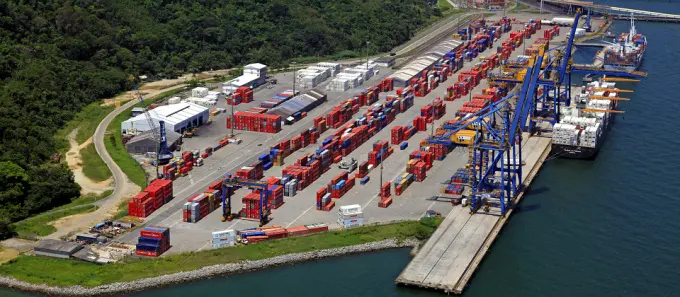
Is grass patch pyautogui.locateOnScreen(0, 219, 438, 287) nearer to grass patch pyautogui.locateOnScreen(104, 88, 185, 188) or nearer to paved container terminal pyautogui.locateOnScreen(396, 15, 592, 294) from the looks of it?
paved container terminal pyautogui.locateOnScreen(396, 15, 592, 294)

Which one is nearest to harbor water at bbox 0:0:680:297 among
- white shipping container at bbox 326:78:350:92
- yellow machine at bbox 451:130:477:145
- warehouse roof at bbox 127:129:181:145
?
yellow machine at bbox 451:130:477:145

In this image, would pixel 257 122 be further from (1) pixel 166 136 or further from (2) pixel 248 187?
(2) pixel 248 187

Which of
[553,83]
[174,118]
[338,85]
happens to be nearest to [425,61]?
[338,85]

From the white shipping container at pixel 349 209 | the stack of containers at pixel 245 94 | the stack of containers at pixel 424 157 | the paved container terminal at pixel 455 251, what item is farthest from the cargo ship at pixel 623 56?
the white shipping container at pixel 349 209

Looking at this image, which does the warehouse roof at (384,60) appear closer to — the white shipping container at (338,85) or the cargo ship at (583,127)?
the white shipping container at (338,85)

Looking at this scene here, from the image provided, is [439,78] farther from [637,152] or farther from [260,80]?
[637,152]

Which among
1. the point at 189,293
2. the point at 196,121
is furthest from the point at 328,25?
the point at 189,293

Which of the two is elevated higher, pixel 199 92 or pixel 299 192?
pixel 199 92
